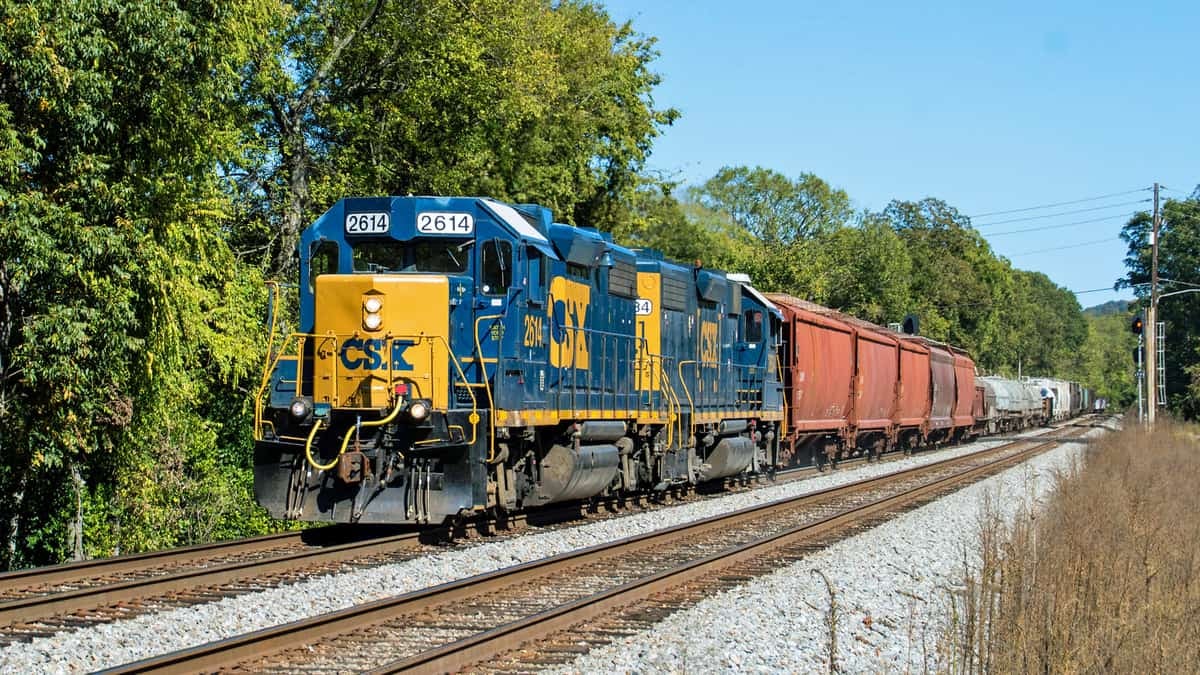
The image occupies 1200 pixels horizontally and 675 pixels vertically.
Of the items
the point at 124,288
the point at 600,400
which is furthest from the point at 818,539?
the point at 124,288

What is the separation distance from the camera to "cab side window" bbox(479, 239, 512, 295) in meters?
13.1

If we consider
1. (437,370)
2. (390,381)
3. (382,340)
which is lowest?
(390,381)

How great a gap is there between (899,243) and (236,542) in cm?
6641

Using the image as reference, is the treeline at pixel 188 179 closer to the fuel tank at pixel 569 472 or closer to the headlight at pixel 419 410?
the headlight at pixel 419 410

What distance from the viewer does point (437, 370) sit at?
1273cm

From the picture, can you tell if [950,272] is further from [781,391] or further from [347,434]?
[347,434]

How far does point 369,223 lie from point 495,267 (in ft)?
4.74

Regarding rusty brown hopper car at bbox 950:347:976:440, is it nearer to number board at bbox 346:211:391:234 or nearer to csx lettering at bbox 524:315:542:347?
csx lettering at bbox 524:315:542:347

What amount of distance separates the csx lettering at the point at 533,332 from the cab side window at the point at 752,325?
911 cm

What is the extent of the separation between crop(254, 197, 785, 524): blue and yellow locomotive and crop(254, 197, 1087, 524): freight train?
0.02 m

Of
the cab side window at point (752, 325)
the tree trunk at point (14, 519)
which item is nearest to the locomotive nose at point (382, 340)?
the tree trunk at point (14, 519)

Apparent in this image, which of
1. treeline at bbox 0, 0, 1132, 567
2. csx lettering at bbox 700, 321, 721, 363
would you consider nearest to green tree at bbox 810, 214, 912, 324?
treeline at bbox 0, 0, 1132, 567

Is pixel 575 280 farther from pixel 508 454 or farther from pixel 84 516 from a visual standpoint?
pixel 84 516

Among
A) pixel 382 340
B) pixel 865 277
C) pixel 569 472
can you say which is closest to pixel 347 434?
pixel 382 340
